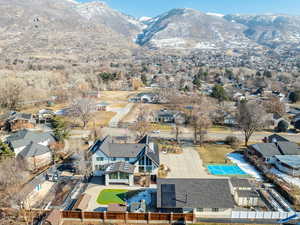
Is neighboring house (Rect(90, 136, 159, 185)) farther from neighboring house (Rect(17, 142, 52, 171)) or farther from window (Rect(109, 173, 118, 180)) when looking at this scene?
neighboring house (Rect(17, 142, 52, 171))


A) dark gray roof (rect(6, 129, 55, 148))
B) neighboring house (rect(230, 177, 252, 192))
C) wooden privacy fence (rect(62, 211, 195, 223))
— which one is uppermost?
dark gray roof (rect(6, 129, 55, 148))

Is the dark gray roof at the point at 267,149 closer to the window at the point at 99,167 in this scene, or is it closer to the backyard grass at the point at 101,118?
the window at the point at 99,167

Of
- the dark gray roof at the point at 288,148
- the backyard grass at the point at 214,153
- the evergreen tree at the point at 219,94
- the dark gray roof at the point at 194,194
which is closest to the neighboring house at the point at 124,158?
the dark gray roof at the point at 194,194

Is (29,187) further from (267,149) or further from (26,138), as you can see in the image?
(267,149)

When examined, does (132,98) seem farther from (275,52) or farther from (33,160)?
(275,52)

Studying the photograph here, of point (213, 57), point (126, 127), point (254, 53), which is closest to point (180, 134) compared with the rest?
point (126, 127)

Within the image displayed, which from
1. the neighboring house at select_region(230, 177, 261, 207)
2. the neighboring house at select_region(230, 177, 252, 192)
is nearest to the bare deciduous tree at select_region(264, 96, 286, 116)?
the neighboring house at select_region(230, 177, 252, 192)
